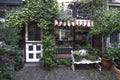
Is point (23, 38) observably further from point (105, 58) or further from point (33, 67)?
point (105, 58)

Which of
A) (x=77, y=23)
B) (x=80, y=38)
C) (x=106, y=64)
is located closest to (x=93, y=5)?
(x=77, y=23)

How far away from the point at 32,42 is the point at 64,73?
2.81 meters

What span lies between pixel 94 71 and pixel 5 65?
4251mm

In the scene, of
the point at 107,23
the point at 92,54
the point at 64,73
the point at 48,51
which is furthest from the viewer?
the point at 92,54

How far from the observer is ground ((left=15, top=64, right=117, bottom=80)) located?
8539 mm

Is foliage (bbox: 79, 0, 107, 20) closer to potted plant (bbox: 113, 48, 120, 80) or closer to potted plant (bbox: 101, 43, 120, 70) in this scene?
potted plant (bbox: 101, 43, 120, 70)

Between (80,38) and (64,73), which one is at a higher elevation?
(80,38)

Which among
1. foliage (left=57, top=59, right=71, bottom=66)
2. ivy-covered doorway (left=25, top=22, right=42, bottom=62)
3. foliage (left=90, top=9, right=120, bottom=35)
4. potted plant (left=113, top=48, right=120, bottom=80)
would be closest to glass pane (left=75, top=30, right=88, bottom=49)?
foliage (left=57, top=59, right=71, bottom=66)

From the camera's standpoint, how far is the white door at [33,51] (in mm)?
11117

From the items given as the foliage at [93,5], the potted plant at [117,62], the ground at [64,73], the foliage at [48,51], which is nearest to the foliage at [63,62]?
the ground at [64,73]

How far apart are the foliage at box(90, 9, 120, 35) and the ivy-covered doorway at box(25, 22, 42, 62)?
3.02 meters

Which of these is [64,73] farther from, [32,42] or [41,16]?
[41,16]

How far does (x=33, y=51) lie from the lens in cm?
A: 1115

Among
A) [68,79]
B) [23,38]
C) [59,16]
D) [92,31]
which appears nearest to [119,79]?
[68,79]
